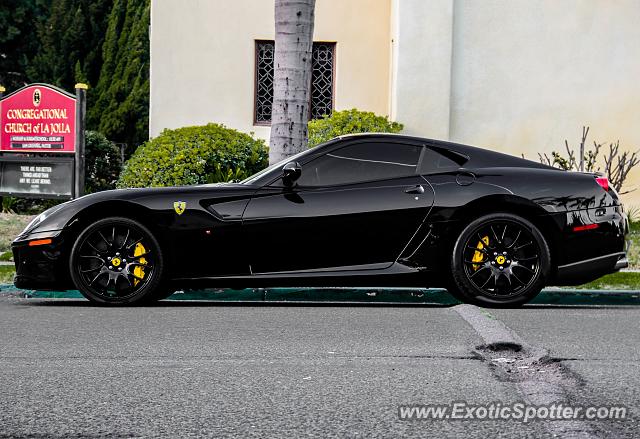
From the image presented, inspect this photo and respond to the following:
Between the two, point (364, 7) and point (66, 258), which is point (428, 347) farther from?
point (364, 7)

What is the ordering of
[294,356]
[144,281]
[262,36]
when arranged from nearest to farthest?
[294,356], [144,281], [262,36]

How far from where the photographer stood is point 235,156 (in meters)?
16.3

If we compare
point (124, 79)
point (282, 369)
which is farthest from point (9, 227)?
point (124, 79)

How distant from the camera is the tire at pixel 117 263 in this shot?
838 centimetres

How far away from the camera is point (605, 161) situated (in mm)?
16734

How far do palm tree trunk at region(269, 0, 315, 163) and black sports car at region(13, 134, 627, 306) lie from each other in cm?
372

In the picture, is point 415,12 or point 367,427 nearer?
point 367,427

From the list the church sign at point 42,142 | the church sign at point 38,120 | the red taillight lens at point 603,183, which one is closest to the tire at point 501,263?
the red taillight lens at point 603,183

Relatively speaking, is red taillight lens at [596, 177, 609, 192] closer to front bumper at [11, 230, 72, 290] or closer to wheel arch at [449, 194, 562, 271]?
wheel arch at [449, 194, 562, 271]

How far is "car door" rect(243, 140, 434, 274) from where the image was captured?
27.2 ft

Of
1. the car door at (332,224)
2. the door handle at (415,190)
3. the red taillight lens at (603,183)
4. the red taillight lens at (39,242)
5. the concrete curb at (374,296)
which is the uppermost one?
the red taillight lens at (603,183)

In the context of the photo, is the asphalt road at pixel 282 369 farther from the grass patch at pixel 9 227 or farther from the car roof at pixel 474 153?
the grass patch at pixel 9 227

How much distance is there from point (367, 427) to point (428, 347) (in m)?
2.05

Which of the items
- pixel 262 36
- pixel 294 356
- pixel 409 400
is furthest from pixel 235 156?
pixel 409 400
